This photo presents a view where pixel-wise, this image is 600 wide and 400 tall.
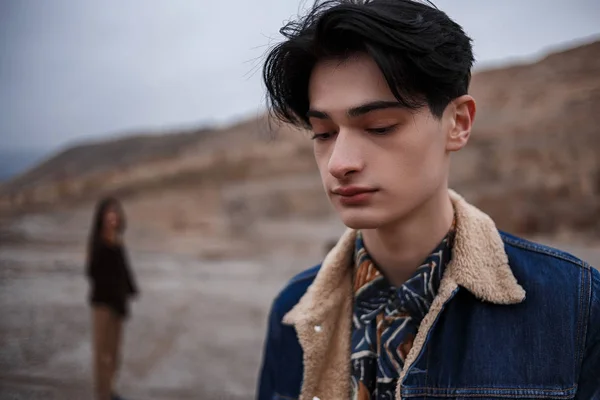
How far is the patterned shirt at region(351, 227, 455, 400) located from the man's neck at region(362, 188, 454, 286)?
1.3 inches

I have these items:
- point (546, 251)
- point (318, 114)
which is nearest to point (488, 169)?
point (546, 251)

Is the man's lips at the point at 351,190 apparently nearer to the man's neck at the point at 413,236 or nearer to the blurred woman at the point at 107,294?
the man's neck at the point at 413,236

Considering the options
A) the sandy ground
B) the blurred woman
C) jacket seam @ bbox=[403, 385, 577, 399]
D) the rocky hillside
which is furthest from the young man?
the rocky hillside

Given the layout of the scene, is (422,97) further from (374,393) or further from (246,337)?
(246,337)

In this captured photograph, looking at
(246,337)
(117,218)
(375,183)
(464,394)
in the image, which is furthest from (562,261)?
(246,337)

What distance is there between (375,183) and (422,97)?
0.91 ft

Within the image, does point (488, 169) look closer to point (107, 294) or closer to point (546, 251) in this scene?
point (107, 294)

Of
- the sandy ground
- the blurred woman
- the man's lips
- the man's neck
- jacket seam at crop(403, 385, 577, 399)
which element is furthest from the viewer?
the sandy ground

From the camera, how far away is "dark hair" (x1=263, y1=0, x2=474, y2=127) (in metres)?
1.31

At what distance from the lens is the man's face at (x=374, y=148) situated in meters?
1.37

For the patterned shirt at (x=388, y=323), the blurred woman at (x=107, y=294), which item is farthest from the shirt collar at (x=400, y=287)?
the blurred woman at (x=107, y=294)

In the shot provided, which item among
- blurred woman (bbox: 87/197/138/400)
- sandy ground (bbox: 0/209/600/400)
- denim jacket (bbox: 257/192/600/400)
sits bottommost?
sandy ground (bbox: 0/209/600/400)

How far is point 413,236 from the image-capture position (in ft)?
4.99

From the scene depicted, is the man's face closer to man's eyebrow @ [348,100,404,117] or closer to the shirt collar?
man's eyebrow @ [348,100,404,117]
